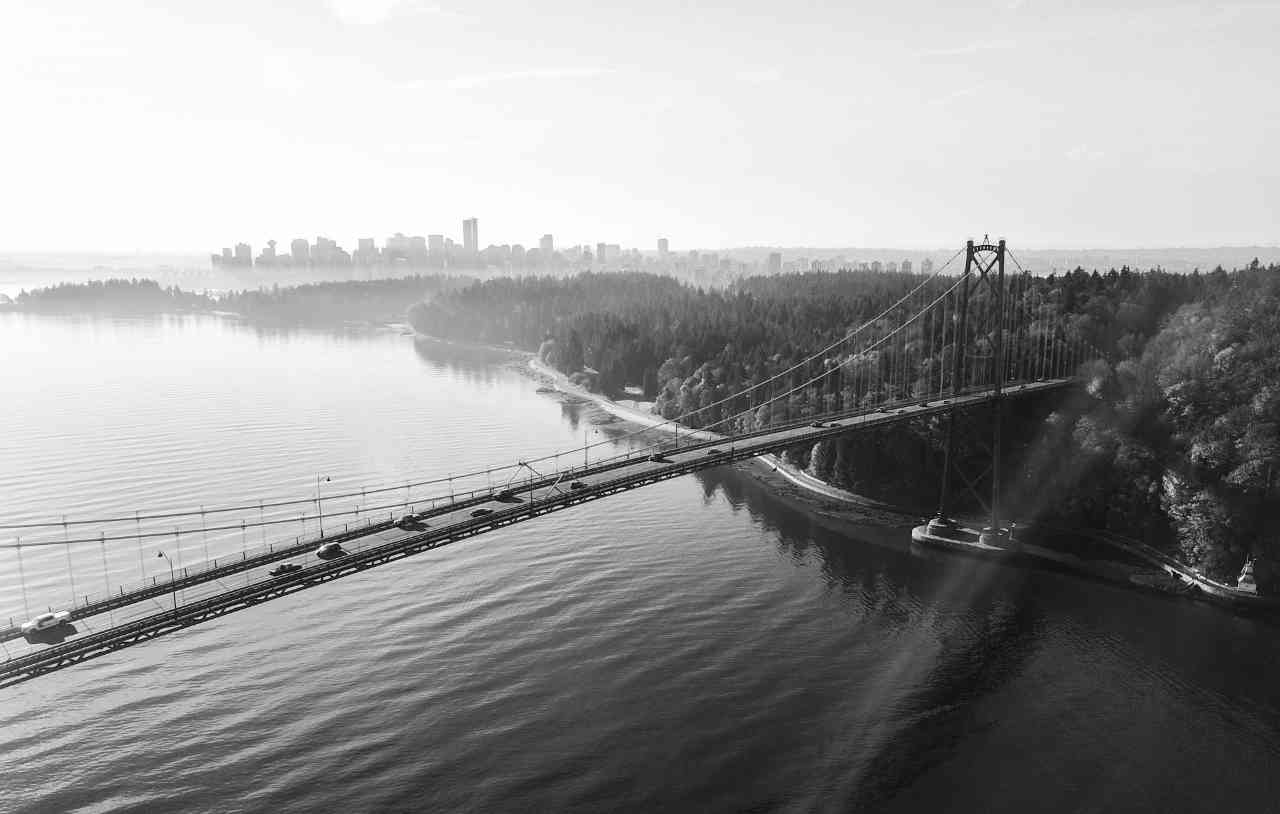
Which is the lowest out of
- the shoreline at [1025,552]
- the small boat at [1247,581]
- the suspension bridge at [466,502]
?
the shoreline at [1025,552]

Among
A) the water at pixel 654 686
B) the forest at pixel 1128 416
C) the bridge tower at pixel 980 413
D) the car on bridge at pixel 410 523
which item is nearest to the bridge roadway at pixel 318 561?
the car on bridge at pixel 410 523

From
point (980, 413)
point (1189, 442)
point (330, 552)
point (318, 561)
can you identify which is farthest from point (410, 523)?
point (1189, 442)

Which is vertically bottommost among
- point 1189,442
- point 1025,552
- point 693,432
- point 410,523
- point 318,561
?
point 1025,552

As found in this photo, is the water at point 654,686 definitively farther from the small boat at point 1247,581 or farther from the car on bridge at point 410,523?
the car on bridge at point 410,523

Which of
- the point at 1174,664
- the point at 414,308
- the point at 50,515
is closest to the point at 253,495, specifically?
the point at 50,515

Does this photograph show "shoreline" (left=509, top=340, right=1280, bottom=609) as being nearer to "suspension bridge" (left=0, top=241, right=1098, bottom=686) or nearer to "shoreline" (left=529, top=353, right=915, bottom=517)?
"shoreline" (left=529, top=353, right=915, bottom=517)

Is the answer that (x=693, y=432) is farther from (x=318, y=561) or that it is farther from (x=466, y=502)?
(x=318, y=561)
